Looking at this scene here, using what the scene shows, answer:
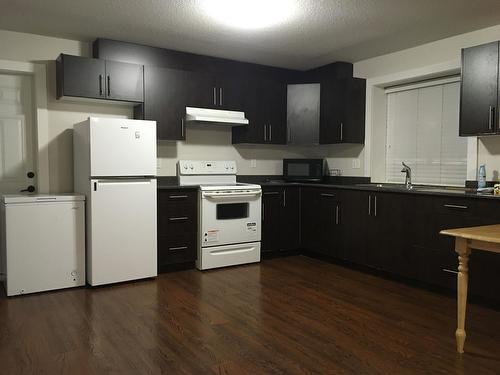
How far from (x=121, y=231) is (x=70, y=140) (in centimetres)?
115

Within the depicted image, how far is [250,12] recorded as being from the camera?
131 inches

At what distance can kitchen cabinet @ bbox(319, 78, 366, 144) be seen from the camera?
474 centimetres

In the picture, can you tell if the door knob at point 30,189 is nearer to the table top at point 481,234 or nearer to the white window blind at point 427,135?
the table top at point 481,234

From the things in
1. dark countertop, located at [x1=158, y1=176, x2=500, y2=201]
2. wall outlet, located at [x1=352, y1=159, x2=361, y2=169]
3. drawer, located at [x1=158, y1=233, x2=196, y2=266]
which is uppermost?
wall outlet, located at [x1=352, y1=159, x2=361, y2=169]

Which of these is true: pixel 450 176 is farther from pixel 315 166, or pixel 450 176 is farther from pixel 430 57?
pixel 315 166

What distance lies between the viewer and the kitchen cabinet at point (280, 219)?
187 inches

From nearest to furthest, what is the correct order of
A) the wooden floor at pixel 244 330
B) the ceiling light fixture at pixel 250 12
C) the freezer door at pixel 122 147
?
the wooden floor at pixel 244 330, the ceiling light fixture at pixel 250 12, the freezer door at pixel 122 147

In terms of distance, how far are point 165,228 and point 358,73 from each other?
2905mm

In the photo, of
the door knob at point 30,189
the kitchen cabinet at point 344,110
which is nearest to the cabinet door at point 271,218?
the kitchen cabinet at point 344,110

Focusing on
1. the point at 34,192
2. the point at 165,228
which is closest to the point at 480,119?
the point at 165,228

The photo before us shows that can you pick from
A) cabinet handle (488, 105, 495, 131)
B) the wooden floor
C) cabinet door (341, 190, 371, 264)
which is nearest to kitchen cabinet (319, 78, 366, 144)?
cabinet door (341, 190, 371, 264)

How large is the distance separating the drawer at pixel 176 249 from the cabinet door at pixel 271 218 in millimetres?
A: 879

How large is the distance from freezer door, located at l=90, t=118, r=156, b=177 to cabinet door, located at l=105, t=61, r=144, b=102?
454 millimetres

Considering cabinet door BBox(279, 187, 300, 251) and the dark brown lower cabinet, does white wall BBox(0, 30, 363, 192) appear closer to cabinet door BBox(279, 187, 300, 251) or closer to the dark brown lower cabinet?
cabinet door BBox(279, 187, 300, 251)
